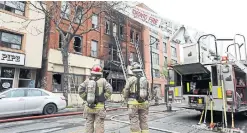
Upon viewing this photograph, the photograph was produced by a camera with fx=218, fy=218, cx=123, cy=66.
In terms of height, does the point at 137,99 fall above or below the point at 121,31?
below

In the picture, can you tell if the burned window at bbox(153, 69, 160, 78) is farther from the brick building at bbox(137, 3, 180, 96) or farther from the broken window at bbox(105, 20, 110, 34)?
the broken window at bbox(105, 20, 110, 34)

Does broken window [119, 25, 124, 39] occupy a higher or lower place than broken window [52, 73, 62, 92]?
higher

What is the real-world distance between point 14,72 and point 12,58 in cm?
163

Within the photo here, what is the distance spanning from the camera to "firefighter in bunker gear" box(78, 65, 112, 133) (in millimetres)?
5188

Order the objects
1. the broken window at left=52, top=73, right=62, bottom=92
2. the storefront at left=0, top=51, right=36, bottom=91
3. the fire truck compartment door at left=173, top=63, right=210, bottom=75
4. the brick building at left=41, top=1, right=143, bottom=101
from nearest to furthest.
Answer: the fire truck compartment door at left=173, top=63, right=210, bottom=75 < the storefront at left=0, top=51, right=36, bottom=91 < the broken window at left=52, top=73, right=62, bottom=92 < the brick building at left=41, top=1, right=143, bottom=101

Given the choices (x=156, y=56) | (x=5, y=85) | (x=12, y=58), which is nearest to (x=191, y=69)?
(x=12, y=58)

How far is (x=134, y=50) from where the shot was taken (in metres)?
28.8

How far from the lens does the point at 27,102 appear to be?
33.7 ft

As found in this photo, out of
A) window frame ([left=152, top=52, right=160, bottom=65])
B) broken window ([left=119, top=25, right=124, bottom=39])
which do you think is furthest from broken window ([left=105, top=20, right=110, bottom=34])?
window frame ([left=152, top=52, right=160, bottom=65])

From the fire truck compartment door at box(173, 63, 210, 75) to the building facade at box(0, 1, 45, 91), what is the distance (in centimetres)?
1170

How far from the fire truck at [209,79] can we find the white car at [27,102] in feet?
20.0

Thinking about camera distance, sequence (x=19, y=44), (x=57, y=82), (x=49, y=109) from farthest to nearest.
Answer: (x=57, y=82) < (x=19, y=44) < (x=49, y=109)

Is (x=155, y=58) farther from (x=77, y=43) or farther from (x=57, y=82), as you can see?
(x=57, y=82)

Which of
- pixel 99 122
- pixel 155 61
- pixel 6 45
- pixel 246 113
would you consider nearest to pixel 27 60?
pixel 6 45
